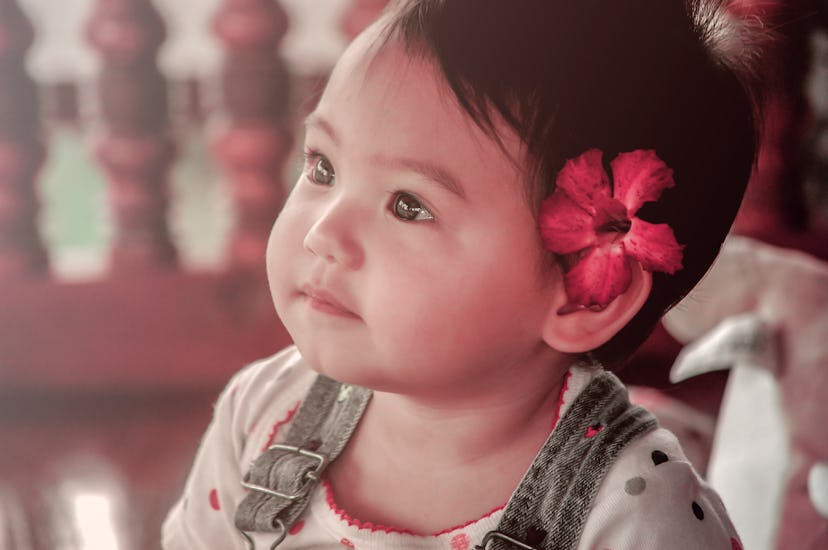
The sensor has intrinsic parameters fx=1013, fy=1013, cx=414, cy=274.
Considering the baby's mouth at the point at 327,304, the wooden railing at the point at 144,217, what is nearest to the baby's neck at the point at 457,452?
the baby's mouth at the point at 327,304

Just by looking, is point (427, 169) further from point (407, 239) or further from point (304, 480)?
point (304, 480)

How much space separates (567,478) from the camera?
67cm

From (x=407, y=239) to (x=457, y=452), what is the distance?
0.18 m

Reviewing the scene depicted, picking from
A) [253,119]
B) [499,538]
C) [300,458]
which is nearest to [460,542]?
[499,538]

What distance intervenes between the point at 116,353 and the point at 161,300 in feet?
0.35

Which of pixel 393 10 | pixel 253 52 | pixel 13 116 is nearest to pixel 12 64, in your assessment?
pixel 13 116

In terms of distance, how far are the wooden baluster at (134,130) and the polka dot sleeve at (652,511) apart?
3.32 feet

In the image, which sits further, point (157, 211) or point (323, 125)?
point (157, 211)

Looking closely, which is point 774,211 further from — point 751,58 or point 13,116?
point 13,116

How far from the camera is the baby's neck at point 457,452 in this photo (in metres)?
0.70

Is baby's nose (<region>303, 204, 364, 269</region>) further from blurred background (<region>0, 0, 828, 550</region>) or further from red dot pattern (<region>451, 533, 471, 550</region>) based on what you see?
blurred background (<region>0, 0, 828, 550</region>)

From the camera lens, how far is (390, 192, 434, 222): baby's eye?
61 centimetres

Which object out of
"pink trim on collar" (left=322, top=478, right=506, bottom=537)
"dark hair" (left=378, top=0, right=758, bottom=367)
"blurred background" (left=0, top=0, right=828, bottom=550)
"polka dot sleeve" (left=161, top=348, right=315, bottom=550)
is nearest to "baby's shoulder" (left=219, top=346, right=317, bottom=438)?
"polka dot sleeve" (left=161, top=348, right=315, bottom=550)

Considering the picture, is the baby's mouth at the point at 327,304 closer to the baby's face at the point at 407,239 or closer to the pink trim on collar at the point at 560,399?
the baby's face at the point at 407,239
